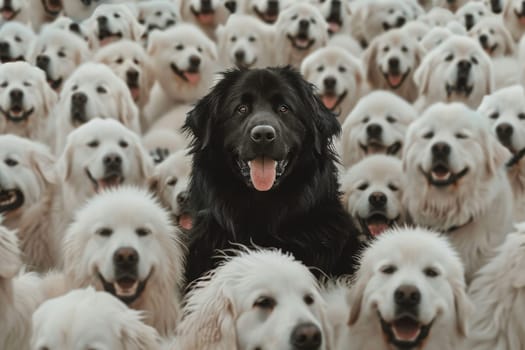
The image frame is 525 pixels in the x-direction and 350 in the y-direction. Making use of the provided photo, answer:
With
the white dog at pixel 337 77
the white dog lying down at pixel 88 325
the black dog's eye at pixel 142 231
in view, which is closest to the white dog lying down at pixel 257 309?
the white dog lying down at pixel 88 325

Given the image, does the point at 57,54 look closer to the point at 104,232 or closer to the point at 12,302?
the point at 104,232

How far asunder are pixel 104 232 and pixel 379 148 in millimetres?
3545

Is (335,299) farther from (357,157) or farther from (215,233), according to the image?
(357,157)

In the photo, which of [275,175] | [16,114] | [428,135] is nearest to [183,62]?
[16,114]

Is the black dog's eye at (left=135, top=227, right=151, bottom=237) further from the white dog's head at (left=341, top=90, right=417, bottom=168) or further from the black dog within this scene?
the white dog's head at (left=341, top=90, right=417, bottom=168)

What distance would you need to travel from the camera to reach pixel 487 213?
7.21 metres

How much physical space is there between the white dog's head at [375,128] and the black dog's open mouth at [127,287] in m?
3.16

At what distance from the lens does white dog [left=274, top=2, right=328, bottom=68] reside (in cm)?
1172

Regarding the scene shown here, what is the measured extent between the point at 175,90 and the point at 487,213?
484 centimetres

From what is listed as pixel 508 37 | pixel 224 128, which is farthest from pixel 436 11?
pixel 224 128

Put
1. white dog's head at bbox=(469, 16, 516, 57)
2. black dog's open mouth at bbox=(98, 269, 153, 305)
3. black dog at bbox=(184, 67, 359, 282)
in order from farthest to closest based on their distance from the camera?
white dog's head at bbox=(469, 16, 516, 57)
black dog's open mouth at bbox=(98, 269, 153, 305)
black dog at bbox=(184, 67, 359, 282)

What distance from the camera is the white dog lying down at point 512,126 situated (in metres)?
8.05

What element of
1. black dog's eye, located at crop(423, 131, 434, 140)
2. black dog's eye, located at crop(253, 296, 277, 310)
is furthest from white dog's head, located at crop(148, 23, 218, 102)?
black dog's eye, located at crop(253, 296, 277, 310)

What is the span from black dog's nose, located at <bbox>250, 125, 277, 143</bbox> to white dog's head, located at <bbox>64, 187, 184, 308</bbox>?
3.25 ft
